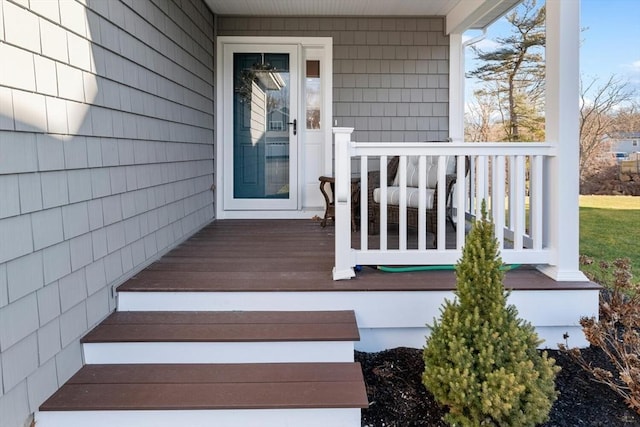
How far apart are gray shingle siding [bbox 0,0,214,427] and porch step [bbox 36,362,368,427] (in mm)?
144

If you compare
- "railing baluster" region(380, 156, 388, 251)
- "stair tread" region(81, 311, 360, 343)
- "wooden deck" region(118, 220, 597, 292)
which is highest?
"railing baluster" region(380, 156, 388, 251)

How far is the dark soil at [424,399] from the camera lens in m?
2.03

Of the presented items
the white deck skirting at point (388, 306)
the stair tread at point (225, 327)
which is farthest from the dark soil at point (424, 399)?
the stair tread at point (225, 327)

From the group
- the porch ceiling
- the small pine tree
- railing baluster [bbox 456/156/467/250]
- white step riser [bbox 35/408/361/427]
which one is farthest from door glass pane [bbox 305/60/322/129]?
white step riser [bbox 35/408/361/427]

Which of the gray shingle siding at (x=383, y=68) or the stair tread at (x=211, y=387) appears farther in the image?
the gray shingle siding at (x=383, y=68)

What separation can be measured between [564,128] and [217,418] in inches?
94.6

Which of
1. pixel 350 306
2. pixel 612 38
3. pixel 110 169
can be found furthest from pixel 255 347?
pixel 612 38

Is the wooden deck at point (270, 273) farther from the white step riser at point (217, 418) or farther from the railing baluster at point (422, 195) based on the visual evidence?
the white step riser at point (217, 418)

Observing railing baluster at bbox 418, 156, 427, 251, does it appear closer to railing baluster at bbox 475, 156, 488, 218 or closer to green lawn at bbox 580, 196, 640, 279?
railing baluster at bbox 475, 156, 488, 218

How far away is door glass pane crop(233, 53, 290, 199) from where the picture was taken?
17.5 feet

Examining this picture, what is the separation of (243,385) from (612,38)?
1051 centimetres

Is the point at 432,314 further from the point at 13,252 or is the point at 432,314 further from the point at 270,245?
the point at 13,252

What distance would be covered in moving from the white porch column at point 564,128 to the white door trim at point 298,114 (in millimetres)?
2848

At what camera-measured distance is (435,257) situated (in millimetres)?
2875
